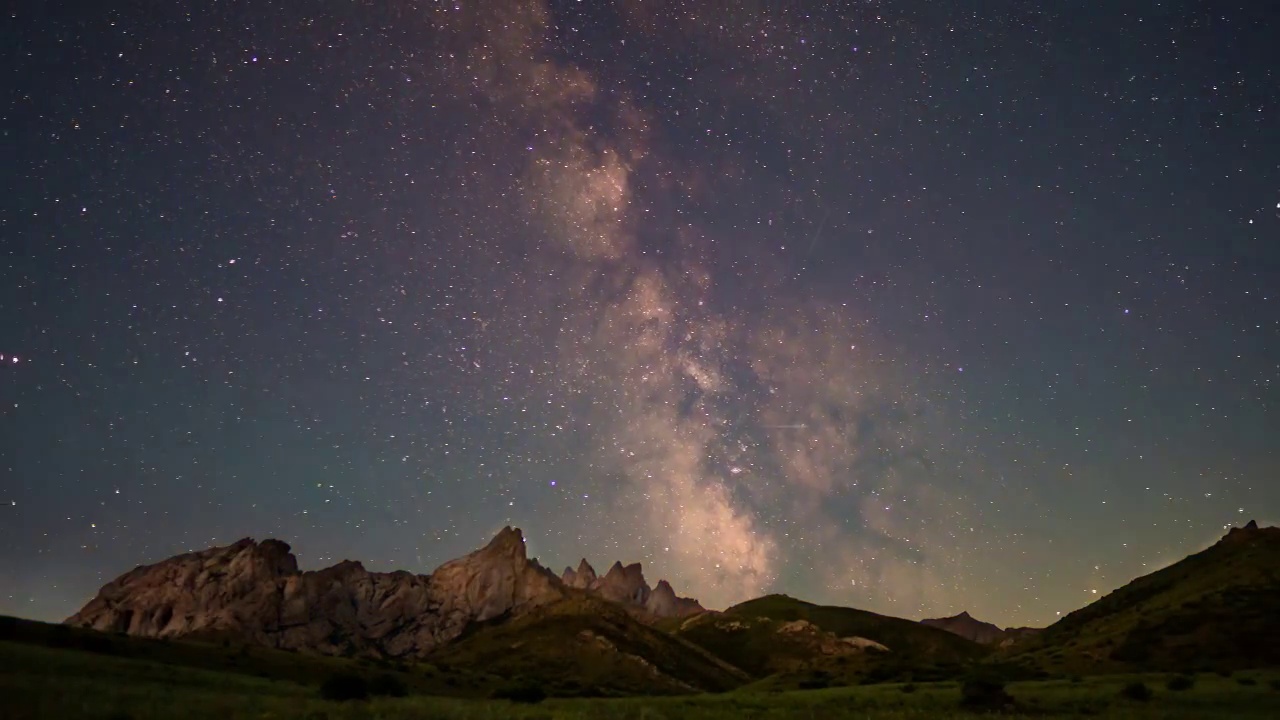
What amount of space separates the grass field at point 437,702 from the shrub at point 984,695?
Result: 2.93 ft

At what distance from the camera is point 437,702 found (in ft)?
93.8

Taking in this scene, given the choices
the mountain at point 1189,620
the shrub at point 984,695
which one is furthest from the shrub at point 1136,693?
A: the mountain at point 1189,620

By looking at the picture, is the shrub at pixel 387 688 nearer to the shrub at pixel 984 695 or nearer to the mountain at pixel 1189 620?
the shrub at pixel 984 695

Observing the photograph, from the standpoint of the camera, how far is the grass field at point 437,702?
71.6ft

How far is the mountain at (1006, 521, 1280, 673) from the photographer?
10094cm

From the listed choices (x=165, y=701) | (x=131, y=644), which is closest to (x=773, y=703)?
(x=165, y=701)

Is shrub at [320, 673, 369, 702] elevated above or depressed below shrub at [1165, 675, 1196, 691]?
above

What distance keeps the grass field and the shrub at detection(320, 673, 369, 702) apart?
985 mm

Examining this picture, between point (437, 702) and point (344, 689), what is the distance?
26.0ft

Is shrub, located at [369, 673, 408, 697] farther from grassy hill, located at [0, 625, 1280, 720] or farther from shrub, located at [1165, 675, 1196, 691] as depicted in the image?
shrub, located at [1165, 675, 1196, 691]

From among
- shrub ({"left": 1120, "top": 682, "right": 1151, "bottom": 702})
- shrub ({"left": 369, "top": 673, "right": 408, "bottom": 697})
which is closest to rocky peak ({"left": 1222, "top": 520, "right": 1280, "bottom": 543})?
shrub ({"left": 1120, "top": 682, "right": 1151, "bottom": 702})

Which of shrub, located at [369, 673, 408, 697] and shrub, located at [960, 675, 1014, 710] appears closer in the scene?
shrub, located at [960, 675, 1014, 710]

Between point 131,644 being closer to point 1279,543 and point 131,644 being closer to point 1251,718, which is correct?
point 1251,718

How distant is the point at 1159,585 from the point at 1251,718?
520 feet
